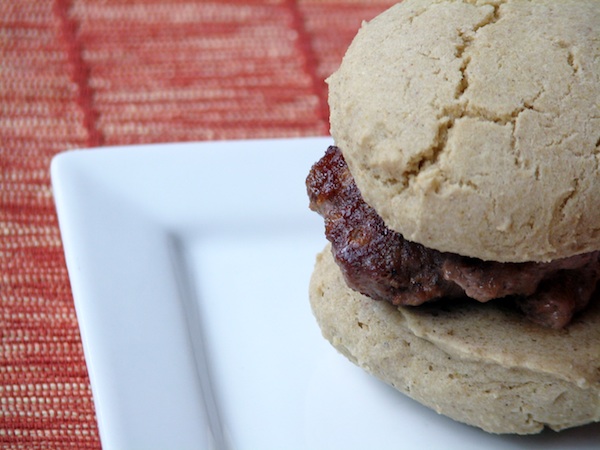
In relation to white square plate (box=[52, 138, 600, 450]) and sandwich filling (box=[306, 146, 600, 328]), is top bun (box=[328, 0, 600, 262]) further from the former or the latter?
white square plate (box=[52, 138, 600, 450])

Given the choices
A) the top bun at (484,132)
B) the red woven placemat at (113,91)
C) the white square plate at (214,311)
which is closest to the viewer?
the top bun at (484,132)

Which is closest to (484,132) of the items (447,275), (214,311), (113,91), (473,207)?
(473,207)

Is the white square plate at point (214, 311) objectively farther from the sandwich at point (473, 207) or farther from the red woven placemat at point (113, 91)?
the red woven placemat at point (113, 91)

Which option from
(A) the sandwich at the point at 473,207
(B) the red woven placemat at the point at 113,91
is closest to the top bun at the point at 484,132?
(A) the sandwich at the point at 473,207

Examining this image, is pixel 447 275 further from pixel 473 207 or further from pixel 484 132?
pixel 484 132

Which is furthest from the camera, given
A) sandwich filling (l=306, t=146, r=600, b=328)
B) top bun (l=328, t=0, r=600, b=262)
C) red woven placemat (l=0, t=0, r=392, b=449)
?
red woven placemat (l=0, t=0, r=392, b=449)

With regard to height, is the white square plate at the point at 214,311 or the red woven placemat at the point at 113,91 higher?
the red woven placemat at the point at 113,91

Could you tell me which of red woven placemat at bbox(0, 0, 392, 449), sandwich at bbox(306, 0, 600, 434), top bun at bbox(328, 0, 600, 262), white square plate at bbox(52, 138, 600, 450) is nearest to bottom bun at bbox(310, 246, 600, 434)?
sandwich at bbox(306, 0, 600, 434)
